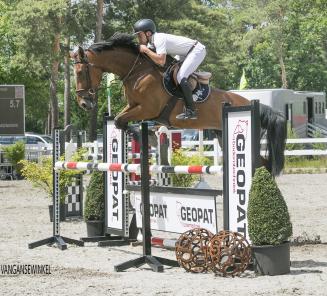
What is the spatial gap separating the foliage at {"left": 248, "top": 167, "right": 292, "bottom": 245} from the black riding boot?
6.40 ft

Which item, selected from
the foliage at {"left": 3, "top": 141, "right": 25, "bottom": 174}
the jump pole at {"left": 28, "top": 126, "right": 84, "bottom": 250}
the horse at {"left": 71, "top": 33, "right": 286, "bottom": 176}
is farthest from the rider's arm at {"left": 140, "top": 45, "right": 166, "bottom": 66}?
the foliage at {"left": 3, "top": 141, "right": 25, "bottom": 174}

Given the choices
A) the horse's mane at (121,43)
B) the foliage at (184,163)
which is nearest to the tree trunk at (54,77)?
the foliage at (184,163)

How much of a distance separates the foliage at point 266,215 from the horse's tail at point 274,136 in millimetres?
1445

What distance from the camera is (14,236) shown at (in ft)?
32.6

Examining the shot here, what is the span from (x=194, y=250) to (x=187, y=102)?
1.87 metres

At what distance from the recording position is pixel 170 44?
8.40 m

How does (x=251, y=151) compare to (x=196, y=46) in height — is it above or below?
below

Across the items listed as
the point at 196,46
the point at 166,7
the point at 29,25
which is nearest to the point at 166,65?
the point at 196,46

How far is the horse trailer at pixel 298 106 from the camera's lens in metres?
29.7

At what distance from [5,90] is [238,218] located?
1640cm

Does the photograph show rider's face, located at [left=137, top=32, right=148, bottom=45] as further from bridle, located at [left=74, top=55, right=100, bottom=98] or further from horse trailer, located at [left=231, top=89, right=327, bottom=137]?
horse trailer, located at [left=231, top=89, right=327, bottom=137]

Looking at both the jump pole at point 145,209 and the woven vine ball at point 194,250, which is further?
the jump pole at point 145,209

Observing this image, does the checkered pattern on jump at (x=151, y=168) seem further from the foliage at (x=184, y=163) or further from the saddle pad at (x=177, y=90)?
the foliage at (x=184, y=163)

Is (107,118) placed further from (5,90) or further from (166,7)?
(166,7)
